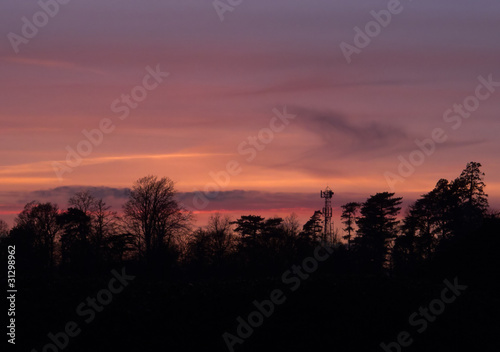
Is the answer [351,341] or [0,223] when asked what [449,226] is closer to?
[351,341]

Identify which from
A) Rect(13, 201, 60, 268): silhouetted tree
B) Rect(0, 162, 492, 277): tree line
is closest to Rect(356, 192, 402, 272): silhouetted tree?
Rect(0, 162, 492, 277): tree line

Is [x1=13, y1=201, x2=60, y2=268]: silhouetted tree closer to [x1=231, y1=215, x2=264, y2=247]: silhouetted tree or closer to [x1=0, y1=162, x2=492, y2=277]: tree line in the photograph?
[x1=0, y1=162, x2=492, y2=277]: tree line

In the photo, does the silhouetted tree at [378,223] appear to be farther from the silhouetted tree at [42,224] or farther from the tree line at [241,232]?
the silhouetted tree at [42,224]

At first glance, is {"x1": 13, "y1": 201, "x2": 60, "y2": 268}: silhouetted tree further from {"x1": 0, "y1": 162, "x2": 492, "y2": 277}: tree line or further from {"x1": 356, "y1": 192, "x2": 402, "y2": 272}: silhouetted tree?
{"x1": 356, "y1": 192, "x2": 402, "y2": 272}: silhouetted tree

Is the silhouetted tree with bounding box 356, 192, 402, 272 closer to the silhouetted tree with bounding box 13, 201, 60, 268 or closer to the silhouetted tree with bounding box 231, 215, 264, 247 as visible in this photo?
the silhouetted tree with bounding box 231, 215, 264, 247

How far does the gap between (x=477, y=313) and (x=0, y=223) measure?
90.7m

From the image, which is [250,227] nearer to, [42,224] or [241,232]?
[241,232]

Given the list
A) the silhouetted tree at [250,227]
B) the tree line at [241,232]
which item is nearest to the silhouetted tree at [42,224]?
the tree line at [241,232]

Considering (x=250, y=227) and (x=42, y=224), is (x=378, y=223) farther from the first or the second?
(x=42, y=224)

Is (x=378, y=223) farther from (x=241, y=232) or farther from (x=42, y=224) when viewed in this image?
(x=42, y=224)

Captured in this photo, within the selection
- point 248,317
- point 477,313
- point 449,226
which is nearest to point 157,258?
point 248,317

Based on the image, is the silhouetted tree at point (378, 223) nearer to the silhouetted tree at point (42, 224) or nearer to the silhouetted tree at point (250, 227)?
the silhouetted tree at point (250, 227)

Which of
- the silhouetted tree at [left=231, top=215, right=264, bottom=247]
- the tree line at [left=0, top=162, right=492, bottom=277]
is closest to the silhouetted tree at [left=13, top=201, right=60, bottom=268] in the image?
the tree line at [left=0, top=162, right=492, bottom=277]

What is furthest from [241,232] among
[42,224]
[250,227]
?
[42,224]
